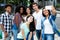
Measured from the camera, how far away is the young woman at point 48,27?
264 inches

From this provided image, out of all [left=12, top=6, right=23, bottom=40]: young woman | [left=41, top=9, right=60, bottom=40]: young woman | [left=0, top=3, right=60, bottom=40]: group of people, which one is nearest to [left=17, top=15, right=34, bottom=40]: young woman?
[left=0, top=3, right=60, bottom=40]: group of people

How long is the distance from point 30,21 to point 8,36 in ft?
3.44

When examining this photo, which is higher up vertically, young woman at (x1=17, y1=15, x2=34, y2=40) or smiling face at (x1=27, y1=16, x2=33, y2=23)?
smiling face at (x1=27, y1=16, x2=33, y2=23)

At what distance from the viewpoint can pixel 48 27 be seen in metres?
6.74

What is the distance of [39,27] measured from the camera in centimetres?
752

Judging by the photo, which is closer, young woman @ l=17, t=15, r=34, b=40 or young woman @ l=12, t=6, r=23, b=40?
young woman @ l=17, t=15, r=34, b=40

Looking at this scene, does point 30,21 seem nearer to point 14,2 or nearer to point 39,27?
point 39,27

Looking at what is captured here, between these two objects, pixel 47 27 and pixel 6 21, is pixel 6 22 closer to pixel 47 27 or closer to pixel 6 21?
pixel 6 21

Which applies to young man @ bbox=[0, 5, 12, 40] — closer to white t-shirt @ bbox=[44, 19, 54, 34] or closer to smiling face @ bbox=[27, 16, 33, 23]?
smiling face @ bbox=[27, 16, 33, 23]

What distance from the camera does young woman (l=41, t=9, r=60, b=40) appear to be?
6.70m

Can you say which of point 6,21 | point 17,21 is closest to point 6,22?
point 6,21

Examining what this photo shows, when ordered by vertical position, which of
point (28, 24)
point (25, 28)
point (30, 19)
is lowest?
point (25, 28)

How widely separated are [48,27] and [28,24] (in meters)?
0.56

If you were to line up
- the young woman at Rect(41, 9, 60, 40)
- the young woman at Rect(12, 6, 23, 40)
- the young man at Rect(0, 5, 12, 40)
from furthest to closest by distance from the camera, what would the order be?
the young woman at Rect(12, 6, 23, 40) → the young man at Rect(0, 5, 12, 40) → the young woman at Rect(41, 9, 60, 40)
